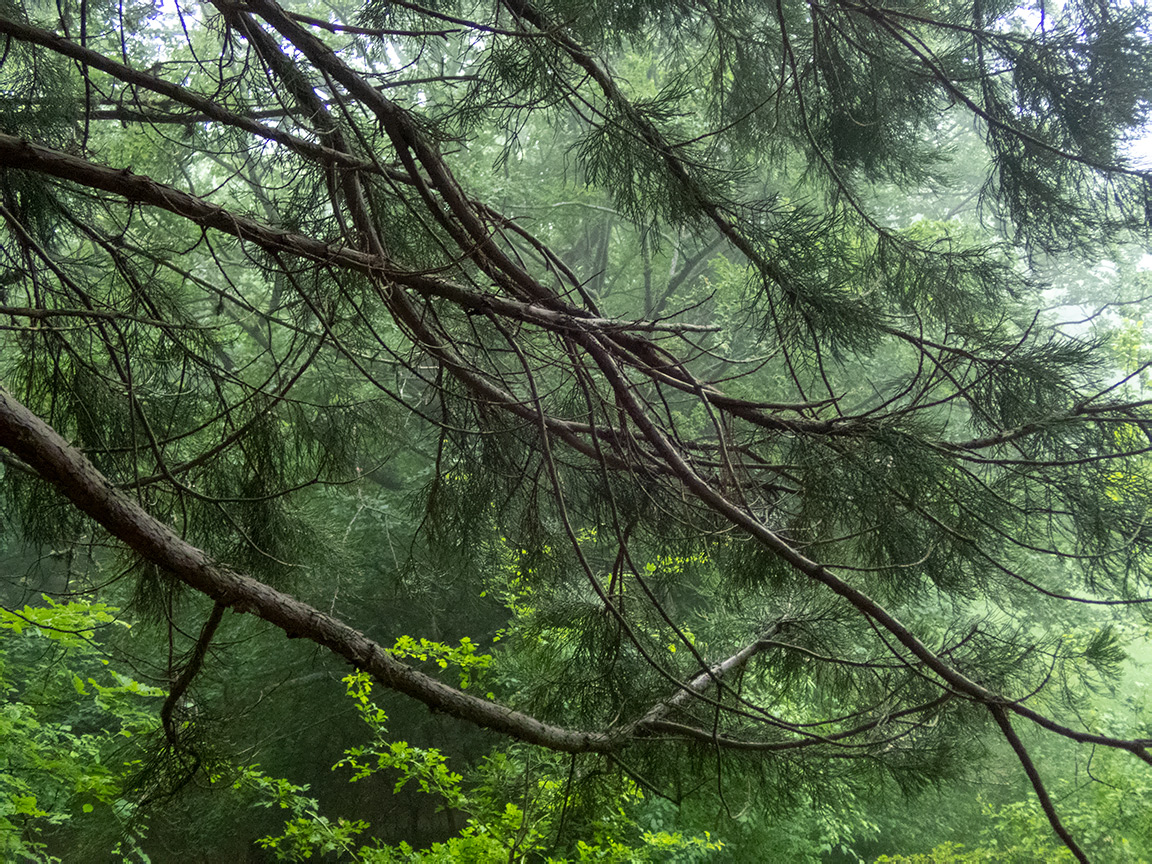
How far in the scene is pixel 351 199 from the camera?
1.66m

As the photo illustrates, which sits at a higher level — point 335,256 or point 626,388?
point 335,256

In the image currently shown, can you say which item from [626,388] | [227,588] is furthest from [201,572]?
[626,388]

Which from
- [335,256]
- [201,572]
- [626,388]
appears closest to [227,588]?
[201,572]

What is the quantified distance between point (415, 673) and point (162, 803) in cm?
71

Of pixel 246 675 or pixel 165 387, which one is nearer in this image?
pixel 165 387

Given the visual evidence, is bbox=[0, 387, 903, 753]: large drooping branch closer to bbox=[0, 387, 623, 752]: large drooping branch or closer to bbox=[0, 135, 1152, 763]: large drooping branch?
bbox=[0, 387, 623, 752]: large drooping branch

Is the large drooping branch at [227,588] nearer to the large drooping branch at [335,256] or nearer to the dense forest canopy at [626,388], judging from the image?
the dense forest canopy at [626,388]

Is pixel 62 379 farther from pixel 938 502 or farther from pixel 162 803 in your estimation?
pixel 938 502

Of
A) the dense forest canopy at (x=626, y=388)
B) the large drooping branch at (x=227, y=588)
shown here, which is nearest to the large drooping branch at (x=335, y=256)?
the dense forest canopy at (x=626, y=388)

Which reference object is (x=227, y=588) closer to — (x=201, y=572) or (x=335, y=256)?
(x=201, y=572)

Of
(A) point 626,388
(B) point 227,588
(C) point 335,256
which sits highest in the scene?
(C) point 335,256

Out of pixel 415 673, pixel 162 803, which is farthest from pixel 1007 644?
pixel 162 803

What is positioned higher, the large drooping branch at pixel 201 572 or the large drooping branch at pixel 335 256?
the large drooping branch at pixel 335 256

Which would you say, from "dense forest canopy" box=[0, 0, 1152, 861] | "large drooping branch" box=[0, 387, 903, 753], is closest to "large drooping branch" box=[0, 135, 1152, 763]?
"dense forest canopy" box=[0, 0, 1152, 861]
